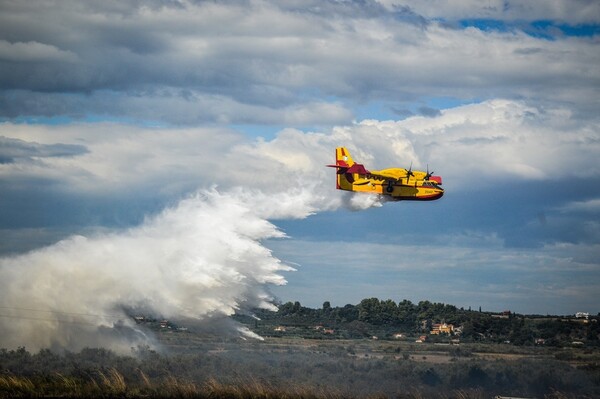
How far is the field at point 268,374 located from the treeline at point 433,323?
284 inches

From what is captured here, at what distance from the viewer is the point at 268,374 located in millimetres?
64812

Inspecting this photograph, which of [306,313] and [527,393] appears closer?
[527,393]

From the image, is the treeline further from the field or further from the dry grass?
the dry grass

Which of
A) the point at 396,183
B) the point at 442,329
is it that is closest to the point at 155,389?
the point at 396,183

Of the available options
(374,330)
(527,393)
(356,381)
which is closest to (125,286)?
(356,381)

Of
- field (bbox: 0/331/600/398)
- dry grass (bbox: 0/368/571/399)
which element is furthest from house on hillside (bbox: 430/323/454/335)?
dry grass (bbox: 0/368/571/399)

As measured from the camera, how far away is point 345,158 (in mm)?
85062

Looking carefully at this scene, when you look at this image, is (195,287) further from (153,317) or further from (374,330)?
(374,330)

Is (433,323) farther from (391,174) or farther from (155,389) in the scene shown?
(155,389)

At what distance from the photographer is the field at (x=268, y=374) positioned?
58.3m

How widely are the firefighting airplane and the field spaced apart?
1568 cm

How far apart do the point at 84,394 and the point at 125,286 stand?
52.1 feet

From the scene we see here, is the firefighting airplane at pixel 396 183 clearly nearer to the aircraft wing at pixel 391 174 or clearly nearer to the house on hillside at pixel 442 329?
the aircraft wing at pixel 391 174

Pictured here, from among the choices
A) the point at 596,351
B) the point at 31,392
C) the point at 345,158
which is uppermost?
the point at 345,158
